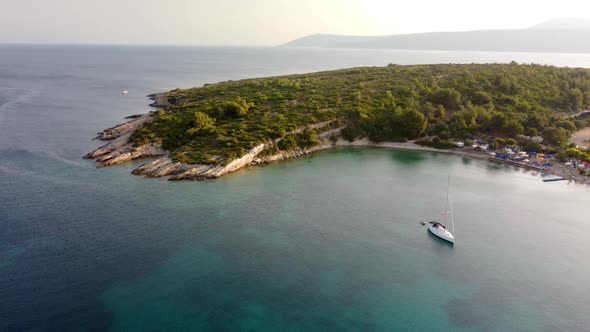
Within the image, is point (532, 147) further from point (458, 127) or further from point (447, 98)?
point (447, 98)

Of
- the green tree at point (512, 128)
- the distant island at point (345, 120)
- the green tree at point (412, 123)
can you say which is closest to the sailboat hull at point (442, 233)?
the distant island at point (345, 120)

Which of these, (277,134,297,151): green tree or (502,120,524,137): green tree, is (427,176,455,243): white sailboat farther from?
(502,120,524,137): green tree

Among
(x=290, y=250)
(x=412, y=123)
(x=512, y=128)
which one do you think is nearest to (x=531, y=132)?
(x=512, y=128)

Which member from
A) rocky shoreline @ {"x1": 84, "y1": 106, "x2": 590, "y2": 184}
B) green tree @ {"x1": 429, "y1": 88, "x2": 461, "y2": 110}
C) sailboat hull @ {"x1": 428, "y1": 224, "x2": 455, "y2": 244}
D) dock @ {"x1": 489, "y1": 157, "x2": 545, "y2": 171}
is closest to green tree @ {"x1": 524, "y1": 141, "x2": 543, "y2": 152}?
dock @ {"x1": 489, "y1": 157, "x2": 545, "y2": 171}

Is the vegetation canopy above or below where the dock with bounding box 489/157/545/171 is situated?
above

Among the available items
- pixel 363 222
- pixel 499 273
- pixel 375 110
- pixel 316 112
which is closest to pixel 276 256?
pixel 363 222

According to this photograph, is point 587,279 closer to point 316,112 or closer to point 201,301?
point 201,301

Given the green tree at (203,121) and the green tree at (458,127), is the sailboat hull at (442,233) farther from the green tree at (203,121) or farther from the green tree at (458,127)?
the green tree at (203,121)
